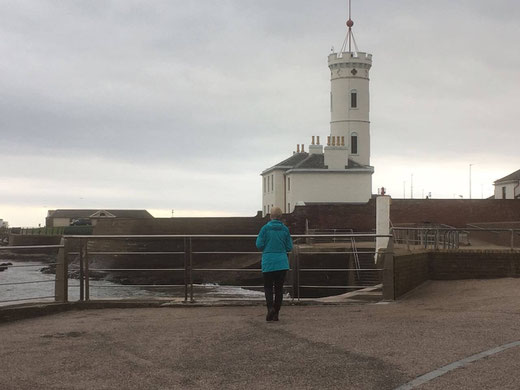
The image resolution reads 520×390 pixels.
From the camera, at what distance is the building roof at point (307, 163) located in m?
56.2

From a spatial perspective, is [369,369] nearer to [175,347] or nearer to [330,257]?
[175,347]

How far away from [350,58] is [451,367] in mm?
57005

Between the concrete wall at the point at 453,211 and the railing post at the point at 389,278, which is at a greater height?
the concrete wall at the point at 453,211

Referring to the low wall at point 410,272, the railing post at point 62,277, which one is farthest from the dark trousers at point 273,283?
the low wall at point 410,272

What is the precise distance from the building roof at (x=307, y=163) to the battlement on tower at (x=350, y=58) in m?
8.48

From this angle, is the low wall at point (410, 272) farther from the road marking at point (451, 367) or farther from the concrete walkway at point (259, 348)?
the road marking at point (451, 367)

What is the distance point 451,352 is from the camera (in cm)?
764

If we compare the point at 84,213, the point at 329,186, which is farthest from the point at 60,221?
the point at 329,186

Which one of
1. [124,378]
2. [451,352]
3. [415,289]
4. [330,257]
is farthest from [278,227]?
[330,257]

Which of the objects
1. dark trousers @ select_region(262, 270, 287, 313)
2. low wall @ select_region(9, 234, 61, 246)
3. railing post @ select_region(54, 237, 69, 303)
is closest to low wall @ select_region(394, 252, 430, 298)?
dark trousers @ select_region(262, 270, 287, 313)

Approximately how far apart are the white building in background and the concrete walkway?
143 feet

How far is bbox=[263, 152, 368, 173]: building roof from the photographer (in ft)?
184

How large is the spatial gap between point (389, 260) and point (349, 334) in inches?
193

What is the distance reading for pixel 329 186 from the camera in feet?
182
